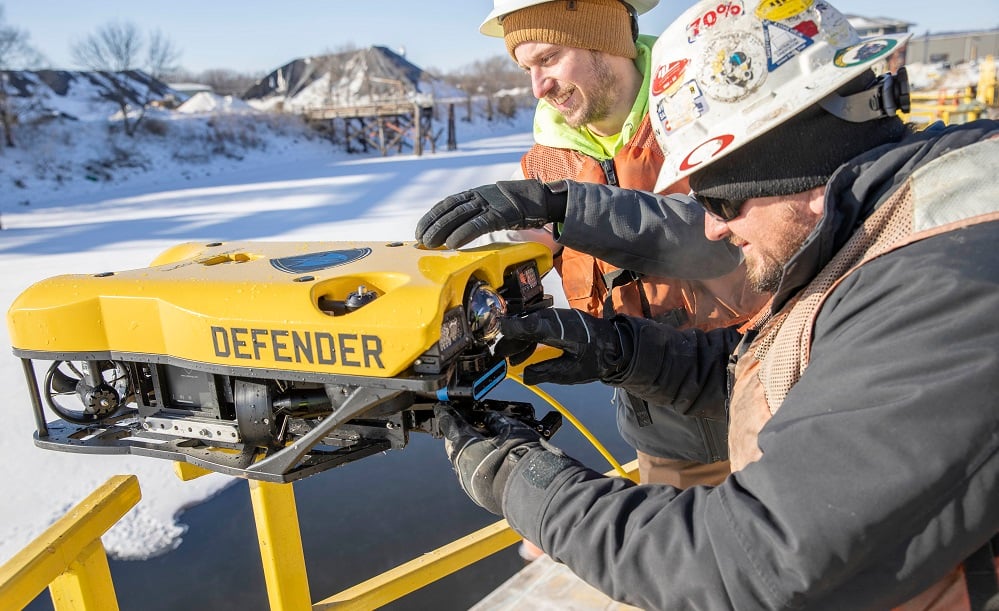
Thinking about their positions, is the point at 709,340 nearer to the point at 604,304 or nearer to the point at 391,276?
the point at 604,304

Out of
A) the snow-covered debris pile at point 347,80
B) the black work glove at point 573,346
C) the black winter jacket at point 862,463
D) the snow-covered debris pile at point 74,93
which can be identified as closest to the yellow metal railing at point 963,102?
the black work glove at point 573,346

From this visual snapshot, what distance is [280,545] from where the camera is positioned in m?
1.90

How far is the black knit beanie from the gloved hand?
588mm

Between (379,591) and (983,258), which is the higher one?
(983,258)

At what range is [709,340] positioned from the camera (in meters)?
1.69

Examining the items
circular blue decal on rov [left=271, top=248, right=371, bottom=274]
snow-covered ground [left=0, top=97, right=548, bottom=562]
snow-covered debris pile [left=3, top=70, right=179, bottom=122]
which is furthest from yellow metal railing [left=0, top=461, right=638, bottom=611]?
snow-covered debris pile [left=3, top=70, right=179, bottom=122]

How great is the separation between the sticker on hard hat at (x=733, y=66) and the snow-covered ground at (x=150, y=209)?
3000 mm

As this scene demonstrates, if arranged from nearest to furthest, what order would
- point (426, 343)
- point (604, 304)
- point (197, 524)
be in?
→ point (426, 343) < point (604, 304) < point (197, 524)

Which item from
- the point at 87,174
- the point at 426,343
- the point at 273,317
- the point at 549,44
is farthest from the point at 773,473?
the point at 87,174

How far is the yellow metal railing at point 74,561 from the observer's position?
128 centimetres

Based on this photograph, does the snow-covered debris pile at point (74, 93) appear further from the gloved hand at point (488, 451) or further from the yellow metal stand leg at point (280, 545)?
the gloved hand at point (488, 451)

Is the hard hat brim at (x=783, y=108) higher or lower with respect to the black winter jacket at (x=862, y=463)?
higher

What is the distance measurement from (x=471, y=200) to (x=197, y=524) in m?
2.44

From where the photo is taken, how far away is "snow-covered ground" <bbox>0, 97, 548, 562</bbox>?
3145 millimetres
